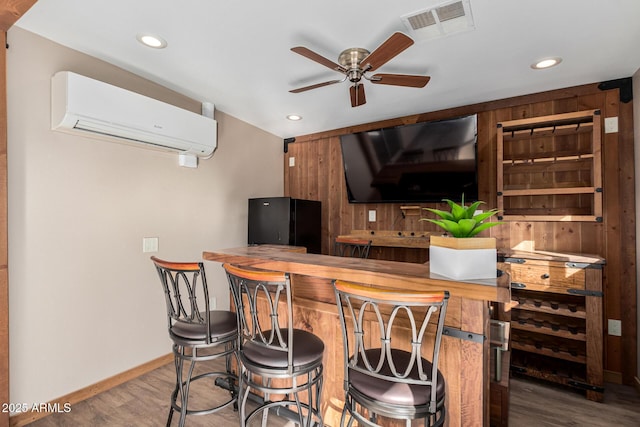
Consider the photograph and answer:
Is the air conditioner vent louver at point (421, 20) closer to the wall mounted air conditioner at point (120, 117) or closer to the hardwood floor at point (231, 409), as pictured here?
the wall mounted air conditioner at point (120, 117)

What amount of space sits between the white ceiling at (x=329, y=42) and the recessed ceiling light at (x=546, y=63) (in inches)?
1.8

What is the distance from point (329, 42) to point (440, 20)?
2.33 ft

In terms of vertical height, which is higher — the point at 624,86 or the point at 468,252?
the point at 624,86

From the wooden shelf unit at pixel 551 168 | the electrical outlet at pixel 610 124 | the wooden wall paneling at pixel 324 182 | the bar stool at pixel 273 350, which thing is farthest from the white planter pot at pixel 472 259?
the wooden wall paneling at pixel 324 182

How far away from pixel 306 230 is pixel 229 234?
3.02 feet

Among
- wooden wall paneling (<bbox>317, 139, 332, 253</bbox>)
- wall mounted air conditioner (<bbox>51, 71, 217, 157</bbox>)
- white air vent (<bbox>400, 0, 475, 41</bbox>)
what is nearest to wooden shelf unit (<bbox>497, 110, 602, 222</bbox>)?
white air vent (<bbox>400, 0, 475, 41</bbox>)

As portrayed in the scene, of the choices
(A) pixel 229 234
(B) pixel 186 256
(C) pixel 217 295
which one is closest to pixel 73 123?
(B) pixel 186 256

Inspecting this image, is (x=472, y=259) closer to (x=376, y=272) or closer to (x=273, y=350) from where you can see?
(x=376, y=272)

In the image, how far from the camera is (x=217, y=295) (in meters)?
3.41

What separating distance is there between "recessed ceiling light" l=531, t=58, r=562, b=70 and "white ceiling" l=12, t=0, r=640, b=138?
5 cm

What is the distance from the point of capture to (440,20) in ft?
6.15

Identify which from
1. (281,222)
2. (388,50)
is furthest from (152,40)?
(281,222)

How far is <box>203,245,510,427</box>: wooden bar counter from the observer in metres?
1.38

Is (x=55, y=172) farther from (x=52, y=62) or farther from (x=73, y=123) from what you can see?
(x=52, y=62)
